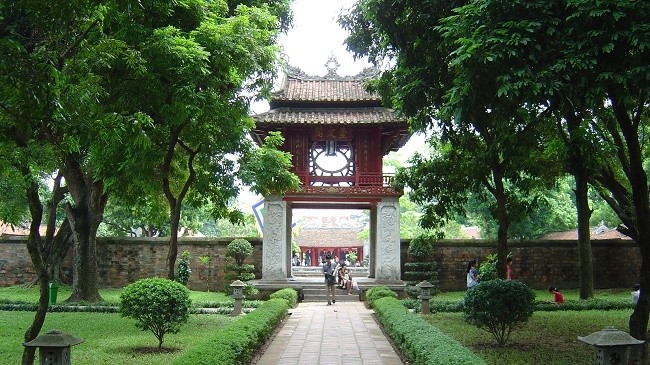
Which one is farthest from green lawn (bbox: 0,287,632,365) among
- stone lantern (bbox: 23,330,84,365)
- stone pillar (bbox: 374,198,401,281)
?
stone pillar (bbox: 374,198,401,281)

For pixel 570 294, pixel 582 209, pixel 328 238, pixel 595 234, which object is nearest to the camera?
pixel 582 209

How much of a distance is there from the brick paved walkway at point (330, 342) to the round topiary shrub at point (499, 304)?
4.85 ft

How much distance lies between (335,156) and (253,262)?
17.8 ft

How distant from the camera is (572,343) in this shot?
10406 mm

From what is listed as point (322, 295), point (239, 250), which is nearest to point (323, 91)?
point (239, 250)

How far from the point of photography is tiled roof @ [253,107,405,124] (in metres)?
21.0

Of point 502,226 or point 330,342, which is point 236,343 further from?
Answer: point 502,226

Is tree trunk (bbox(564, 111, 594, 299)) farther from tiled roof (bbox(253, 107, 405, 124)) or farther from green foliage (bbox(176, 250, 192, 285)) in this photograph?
green foliage (bbox(176, 250, 192, 285))

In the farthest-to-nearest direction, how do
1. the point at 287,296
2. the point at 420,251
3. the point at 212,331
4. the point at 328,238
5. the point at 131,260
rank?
1. the point at 328,238
2. the point at 131,260
3. the point at 420,251
4. the point at 287,296
5. the point at 212,331

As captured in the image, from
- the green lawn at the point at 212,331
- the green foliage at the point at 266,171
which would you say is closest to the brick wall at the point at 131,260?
the green lawn at the point at 212,331

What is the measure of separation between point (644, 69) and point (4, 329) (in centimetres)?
1154

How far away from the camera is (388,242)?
69.0 ft

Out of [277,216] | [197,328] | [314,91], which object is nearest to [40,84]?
[197,328]

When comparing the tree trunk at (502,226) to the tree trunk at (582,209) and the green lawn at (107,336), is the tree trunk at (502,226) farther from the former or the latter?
the green lawn at (107,336)
